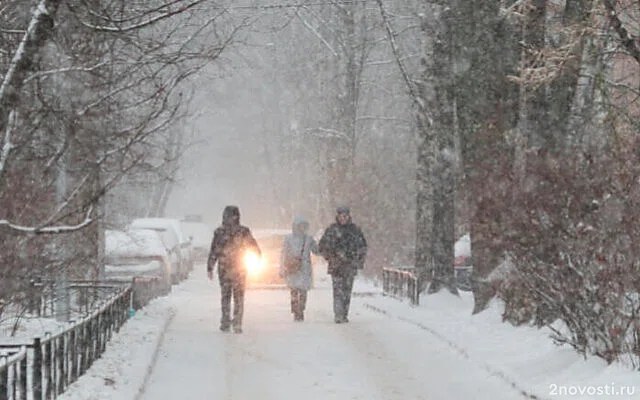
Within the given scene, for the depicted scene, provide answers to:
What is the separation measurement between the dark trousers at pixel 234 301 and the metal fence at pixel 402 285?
15.2 ft

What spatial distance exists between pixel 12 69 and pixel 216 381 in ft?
14.3

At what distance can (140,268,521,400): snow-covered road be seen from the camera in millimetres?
11909

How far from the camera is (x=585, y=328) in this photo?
1152 cm

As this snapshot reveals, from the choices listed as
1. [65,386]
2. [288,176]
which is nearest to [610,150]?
[65,386]

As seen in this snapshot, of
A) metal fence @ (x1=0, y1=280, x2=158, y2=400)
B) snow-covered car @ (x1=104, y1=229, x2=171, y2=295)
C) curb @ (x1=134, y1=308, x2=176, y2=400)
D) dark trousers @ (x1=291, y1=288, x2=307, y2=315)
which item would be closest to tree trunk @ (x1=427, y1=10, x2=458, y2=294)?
dark trousers @ (x1=291, y1=288, x2=307, y2=315)

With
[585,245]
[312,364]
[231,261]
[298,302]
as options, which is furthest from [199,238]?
[585,245]

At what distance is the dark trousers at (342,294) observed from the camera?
18438mm

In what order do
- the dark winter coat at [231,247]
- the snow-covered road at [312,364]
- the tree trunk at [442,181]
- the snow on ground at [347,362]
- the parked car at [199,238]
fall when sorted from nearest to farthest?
the snow on ground at [347,362] < the snow-covered road at [312,364] < the dark winter coat at [231,247] < the tree trunk at [442,181] < the parked car at [199,238]

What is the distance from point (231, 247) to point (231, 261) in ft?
0.76

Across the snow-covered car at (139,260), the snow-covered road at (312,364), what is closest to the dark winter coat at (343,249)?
the snow-covered road at (312,364)

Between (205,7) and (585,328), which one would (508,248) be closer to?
(585,328)

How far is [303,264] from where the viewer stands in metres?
19.1

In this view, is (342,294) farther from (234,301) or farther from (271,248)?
(271,248)

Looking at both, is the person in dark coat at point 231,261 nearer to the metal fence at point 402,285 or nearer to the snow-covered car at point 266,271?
the metal fence at point 402,285
